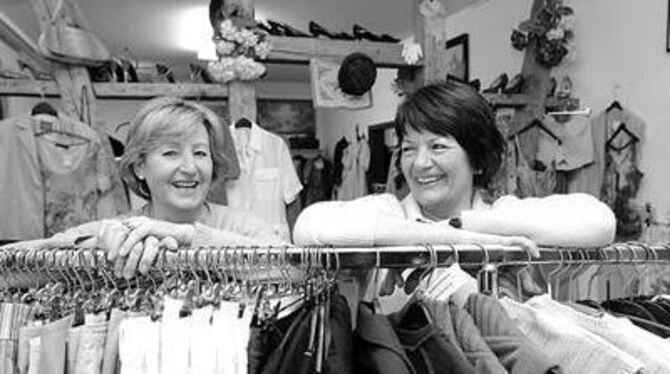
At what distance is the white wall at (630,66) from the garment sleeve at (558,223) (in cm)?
240

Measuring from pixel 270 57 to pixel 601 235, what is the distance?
2.12m

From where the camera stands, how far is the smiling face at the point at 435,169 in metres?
1.47

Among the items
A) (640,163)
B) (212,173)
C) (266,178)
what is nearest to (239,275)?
(212,173)

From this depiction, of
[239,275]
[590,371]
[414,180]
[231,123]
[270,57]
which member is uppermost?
[270,57]

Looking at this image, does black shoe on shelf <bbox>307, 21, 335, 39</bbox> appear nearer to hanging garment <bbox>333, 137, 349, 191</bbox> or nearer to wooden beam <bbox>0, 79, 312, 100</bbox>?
wooden beam <bbox>0, 79, 312, 100</bbox>

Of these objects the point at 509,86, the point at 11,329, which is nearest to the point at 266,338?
the point at 11,329

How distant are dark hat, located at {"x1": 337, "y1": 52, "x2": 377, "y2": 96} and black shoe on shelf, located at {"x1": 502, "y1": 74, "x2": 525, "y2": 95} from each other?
1123mm

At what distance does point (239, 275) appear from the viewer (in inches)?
37.3

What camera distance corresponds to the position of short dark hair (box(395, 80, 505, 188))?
147 cm

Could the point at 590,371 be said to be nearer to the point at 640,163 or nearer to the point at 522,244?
the point at 522,244

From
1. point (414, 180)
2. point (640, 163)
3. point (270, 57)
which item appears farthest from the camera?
point (640, 163)

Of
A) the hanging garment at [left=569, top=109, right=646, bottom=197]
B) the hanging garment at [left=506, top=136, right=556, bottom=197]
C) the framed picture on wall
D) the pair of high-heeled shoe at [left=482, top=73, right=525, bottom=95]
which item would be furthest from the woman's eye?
the framed picture on wall

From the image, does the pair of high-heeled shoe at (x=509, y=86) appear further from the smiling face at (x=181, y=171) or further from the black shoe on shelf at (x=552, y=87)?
the smiling face at (x=181, y=171)

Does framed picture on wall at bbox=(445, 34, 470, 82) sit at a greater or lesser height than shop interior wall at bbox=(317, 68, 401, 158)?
greater
